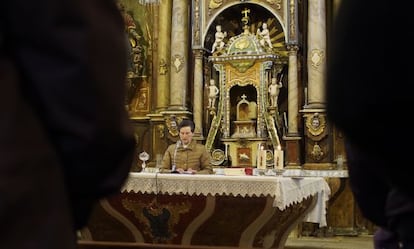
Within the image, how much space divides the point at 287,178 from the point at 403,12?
5002 mm

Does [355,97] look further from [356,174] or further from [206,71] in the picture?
[206,71]

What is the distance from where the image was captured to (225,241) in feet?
21.0

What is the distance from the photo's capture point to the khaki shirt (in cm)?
717

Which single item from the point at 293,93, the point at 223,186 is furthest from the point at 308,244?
the point at 223,186

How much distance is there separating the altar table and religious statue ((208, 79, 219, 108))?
15.1 feet

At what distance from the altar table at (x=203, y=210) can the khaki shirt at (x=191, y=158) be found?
83cm

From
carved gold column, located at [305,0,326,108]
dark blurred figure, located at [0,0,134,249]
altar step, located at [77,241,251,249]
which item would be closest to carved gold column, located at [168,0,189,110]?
carved gold column, located at [305,0,326,108]

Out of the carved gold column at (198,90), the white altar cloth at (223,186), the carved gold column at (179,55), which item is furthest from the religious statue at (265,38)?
the white altar cloth at (223,186)

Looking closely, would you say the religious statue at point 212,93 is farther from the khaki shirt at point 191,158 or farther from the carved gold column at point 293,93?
the khaki shirt at point 191,158

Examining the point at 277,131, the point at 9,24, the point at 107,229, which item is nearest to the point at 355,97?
the point at 9,24

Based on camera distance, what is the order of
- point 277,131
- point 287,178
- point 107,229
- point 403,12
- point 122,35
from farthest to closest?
1. point 277,131
2. point 107,229
3. point 287,178
4. point 122,35
5. point 403,12

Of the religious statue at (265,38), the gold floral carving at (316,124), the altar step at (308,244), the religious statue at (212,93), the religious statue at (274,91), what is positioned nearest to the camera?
the altar step at (308,244)

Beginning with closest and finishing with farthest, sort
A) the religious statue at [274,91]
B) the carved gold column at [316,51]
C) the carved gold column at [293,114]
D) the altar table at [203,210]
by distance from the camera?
1. the altar table at [203,210]
2. the carved gold column at [316,51]
3. the carved gold column at [293,114]
4. the religious statue at [274,91]

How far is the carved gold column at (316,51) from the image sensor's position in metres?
10.5
